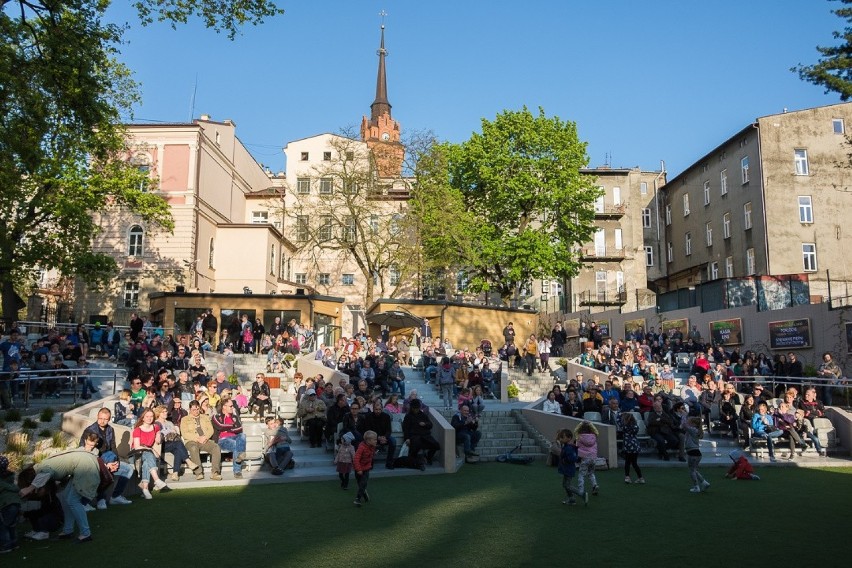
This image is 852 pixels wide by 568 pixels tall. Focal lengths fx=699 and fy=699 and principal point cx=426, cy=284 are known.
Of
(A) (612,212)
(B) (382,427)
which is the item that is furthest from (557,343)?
(A) (612,212)

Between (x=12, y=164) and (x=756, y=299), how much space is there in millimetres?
29556

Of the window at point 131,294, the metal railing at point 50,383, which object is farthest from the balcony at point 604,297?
the metal railing at point 50,383

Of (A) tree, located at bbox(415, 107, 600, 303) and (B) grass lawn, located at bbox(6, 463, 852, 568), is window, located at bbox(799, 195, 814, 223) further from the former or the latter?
(B) grass lawn, located at bbox(6, 463, 852, 568)

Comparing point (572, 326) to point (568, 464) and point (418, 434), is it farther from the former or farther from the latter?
point (568, 464)

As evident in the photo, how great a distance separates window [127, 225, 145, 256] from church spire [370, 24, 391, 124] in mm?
60005

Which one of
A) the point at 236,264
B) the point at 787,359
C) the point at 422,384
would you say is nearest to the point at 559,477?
the point at 422,384

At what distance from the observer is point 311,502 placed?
469 inches

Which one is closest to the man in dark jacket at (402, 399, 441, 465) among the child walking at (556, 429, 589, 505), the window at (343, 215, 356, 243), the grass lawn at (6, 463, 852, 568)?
the grass lawn at (6, 463, 852, 568)

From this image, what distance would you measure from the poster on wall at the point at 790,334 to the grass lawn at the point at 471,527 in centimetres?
1363

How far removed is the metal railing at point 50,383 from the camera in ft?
53.7

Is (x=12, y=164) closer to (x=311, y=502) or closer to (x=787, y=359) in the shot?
(x=311, y=502)

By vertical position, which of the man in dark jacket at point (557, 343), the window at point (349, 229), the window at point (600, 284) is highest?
the window at point (349, 229)

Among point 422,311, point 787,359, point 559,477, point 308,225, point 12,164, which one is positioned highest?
point 308,225

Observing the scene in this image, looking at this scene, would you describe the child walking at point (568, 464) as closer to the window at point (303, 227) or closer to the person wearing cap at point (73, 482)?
the person wearing cap at point (73, 482)
